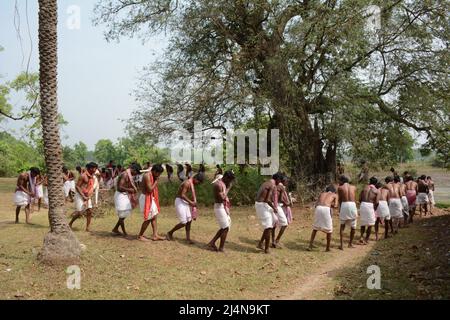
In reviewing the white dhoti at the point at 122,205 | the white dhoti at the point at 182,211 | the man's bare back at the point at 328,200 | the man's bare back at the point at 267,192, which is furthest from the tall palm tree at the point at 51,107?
the man's bare back at the point at 328,200

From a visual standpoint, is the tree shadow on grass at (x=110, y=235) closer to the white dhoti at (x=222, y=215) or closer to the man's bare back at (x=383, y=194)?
the white dhoti at (x=222, y=215)

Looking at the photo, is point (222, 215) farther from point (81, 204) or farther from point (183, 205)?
point (81, 204)

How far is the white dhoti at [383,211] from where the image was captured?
13344 millimetres

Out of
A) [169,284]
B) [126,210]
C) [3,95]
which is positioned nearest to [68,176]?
[126,210]

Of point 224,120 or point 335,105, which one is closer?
point 335,105

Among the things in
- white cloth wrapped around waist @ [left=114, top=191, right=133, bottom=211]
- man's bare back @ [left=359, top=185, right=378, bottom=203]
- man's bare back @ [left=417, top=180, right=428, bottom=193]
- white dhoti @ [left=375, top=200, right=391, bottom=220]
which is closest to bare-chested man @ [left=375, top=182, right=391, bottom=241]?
white dhoti @ [left=375, top=200, right=391, bottom=220]

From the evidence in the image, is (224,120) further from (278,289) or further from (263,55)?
(278,289)

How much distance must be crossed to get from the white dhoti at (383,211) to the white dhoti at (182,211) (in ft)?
20.2

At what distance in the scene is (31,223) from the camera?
1350 centimetres

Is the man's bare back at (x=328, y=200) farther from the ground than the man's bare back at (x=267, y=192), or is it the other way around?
the man's bare back at (x=267, y=192)

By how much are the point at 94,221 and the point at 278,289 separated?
24.3 ft

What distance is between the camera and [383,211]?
43.8 ft

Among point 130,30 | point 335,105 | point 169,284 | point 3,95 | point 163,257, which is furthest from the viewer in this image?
point 3,95

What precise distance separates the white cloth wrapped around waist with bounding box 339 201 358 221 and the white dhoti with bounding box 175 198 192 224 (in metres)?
4.28
